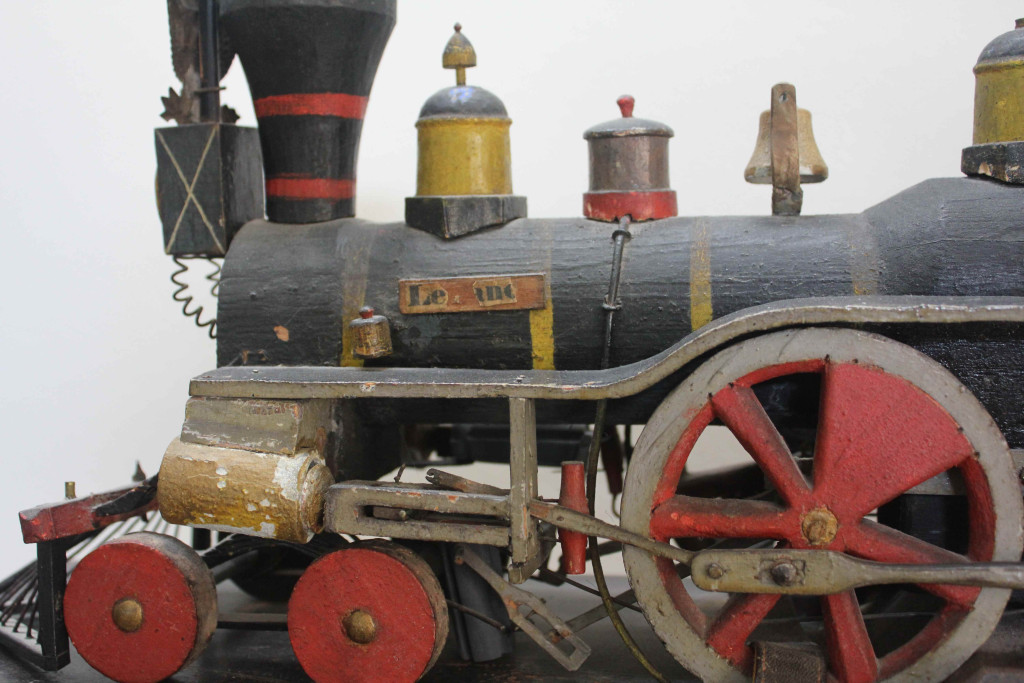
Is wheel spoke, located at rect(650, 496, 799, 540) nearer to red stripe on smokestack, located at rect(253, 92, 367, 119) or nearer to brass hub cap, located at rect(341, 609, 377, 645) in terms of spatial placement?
brass hub cap, located at rect(341, 609, 377, 645)

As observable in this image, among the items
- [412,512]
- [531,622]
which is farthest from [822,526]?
[412,512]

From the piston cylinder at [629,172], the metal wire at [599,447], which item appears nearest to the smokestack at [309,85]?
the piston cylinder at [629,172]

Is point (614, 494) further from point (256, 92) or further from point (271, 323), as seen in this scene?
point (256, 92)

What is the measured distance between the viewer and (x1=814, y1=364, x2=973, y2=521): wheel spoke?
1799 mm

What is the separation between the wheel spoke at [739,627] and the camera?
1908 millimetres

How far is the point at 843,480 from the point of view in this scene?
6.02 ft

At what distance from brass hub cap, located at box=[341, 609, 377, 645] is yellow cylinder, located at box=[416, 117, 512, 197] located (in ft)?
2.84

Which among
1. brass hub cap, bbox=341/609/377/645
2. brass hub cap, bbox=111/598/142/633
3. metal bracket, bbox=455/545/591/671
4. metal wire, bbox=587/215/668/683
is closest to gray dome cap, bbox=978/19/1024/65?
metal wire, bbox=587/215/668/683

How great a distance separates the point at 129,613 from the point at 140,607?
0.09ft

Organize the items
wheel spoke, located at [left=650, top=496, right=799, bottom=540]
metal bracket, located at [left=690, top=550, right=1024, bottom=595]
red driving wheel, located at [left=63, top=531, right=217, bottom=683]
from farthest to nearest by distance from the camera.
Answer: red driving wheel, located at [left=63, top=531, right=217, bottom=683]
wheel spoke, located at [left=650, top=496, right=799, bottom=540]
metal bracket, located at [left=690, top=550, right=1024, bottom=595]

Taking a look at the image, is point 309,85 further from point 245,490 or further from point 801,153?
point 801,153

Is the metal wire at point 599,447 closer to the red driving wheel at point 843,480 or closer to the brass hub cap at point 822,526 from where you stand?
the red driving wheel at point 843,480

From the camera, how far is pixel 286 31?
2299mm

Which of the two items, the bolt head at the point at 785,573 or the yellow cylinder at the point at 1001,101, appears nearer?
the bolt head at the point at 785,573
